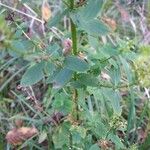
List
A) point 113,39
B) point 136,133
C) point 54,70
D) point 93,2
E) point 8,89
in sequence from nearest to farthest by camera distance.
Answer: point 93,2 < point 54,70 < point 136,133 < point 8,89 < point 113,39

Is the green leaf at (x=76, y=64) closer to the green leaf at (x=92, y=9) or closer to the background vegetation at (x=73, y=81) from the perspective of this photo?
the background vegetation at (x=73, y=81)

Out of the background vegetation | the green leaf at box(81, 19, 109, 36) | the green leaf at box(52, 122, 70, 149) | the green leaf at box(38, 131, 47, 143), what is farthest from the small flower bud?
the green leaf at box(38, 131, 47, 143)

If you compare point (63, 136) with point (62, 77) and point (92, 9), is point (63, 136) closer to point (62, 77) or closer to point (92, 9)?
point (62, 77)

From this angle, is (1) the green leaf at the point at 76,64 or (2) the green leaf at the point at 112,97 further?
(2) the green leaf at the point at 112,97

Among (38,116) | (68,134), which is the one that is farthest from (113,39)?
(68,134)

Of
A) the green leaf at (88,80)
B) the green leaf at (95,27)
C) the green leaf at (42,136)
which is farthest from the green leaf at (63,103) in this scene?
the green leaf at (42,136)

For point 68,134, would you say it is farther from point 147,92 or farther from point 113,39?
point 113,39

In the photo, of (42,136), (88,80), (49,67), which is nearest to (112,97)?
(88,80)
